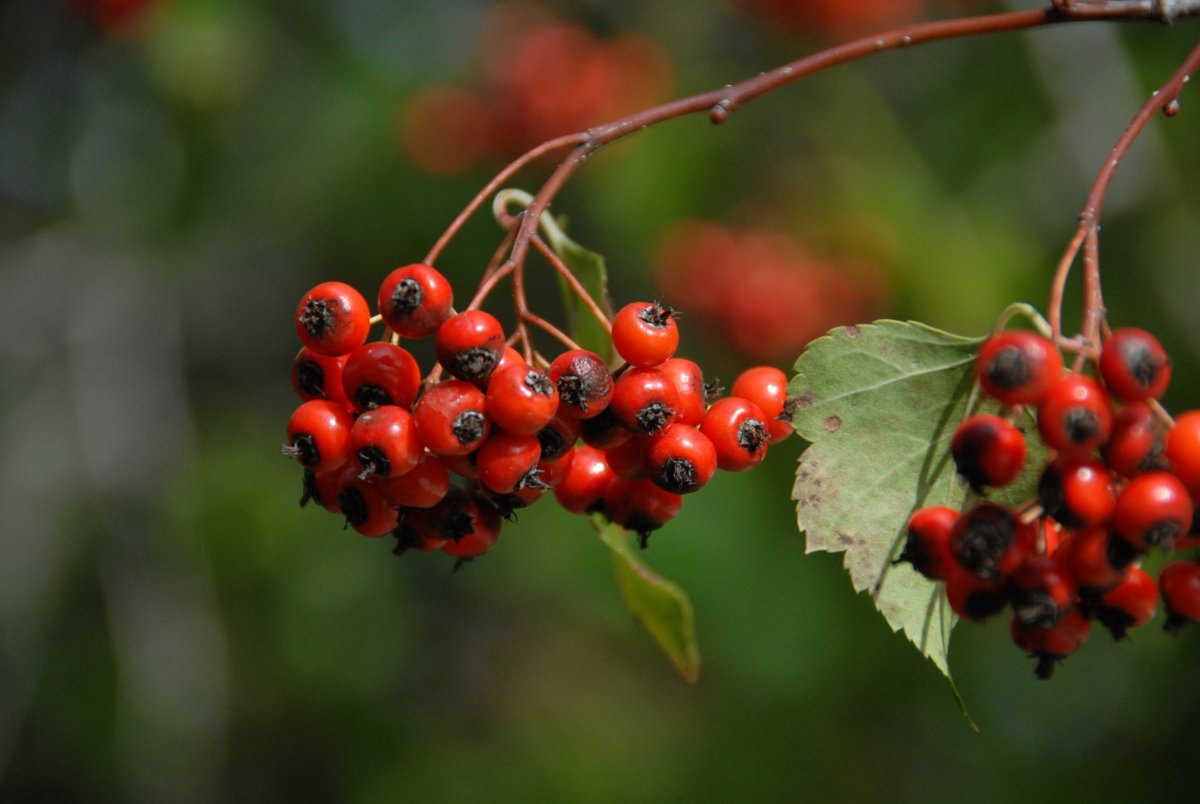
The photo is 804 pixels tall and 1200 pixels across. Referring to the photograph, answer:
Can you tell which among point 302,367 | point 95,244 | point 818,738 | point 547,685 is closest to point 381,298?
point 302,367

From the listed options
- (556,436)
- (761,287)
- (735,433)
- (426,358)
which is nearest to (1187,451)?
(735,433)

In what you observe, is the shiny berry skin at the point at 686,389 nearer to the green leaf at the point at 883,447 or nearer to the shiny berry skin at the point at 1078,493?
the green leaf at the point at 883,447

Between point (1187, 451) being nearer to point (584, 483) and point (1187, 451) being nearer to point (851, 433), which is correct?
point (851, 433)

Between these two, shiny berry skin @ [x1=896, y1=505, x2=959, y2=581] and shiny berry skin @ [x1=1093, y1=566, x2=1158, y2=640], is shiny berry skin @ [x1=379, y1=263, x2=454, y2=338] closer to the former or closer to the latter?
shiny berry skin @ [x1=896, y1=505, x2=959, y2=581]

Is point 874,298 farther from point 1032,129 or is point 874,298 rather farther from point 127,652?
point 127,652

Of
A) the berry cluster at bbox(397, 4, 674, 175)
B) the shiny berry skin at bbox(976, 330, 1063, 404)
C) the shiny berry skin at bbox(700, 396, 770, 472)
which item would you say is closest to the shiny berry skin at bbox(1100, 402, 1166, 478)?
the shiny berry skin at bbox(976, 330, 1063, 404)
